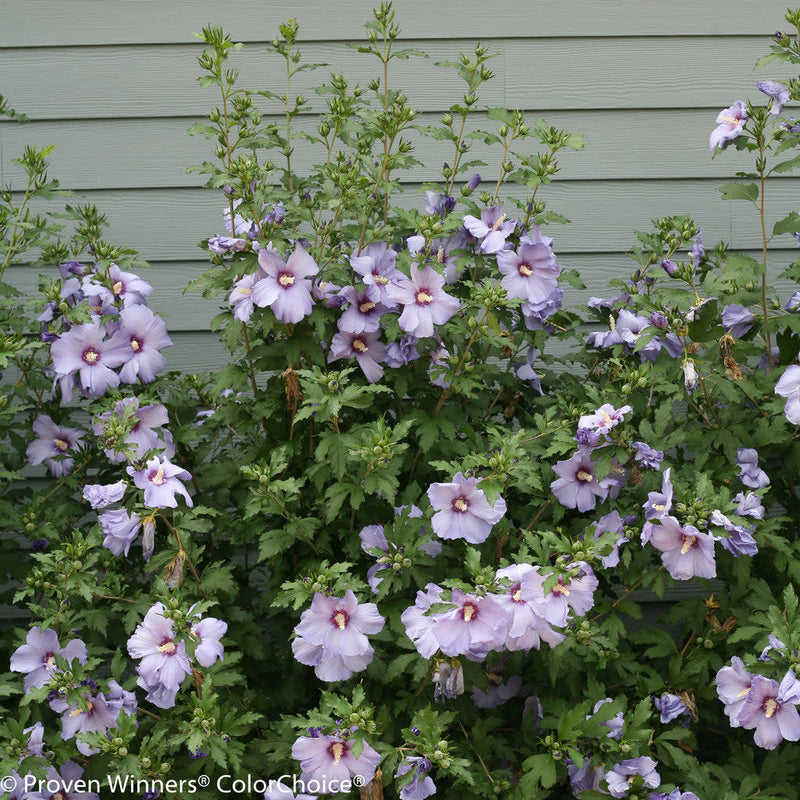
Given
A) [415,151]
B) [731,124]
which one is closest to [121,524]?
[415,151]

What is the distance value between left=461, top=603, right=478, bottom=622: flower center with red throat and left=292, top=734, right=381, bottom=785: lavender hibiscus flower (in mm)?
320

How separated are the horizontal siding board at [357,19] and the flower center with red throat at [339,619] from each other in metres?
2.07

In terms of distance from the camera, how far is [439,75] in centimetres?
305

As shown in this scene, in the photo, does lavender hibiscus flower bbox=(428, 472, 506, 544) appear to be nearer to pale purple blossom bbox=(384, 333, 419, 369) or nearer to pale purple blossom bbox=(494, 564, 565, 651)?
pale purple blossom bbox=(494, 564, 565, 651)

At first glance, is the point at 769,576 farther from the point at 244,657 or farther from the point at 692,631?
the point at 244,657

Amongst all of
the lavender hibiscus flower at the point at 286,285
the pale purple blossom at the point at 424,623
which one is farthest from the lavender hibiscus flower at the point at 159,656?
the lavender hibiscus flower at the point at 286,285

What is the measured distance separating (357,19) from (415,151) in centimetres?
49

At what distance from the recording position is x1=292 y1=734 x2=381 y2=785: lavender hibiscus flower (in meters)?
1.72

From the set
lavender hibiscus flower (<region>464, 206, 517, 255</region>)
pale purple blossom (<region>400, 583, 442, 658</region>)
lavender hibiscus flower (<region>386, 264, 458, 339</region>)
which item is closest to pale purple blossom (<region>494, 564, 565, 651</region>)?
pale purple blossom (<region>400, 583, 442, 658</region>)

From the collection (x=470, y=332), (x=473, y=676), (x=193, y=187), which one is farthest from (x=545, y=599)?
(x=193, y=187)

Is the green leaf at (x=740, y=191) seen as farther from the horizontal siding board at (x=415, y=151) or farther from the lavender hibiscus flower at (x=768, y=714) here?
the lavender hibiscus flower at (x=768, y=714)

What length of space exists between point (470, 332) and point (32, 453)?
124 cm

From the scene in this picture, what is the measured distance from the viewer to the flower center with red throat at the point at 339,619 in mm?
1813

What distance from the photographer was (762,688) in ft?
5.88
